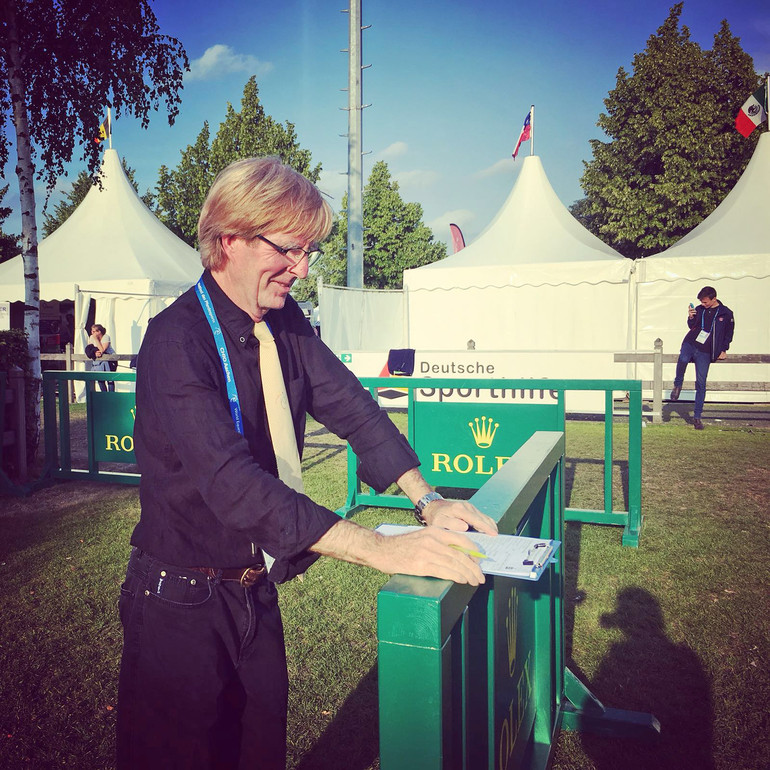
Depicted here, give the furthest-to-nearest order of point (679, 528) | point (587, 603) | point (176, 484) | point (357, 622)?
point (679, 528) → point (587, 603) → point (357, 622) → point (176, 484)

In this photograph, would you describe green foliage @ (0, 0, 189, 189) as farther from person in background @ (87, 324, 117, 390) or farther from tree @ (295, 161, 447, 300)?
tree @ (295, 161, 447, 300)

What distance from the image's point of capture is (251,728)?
1.69 m

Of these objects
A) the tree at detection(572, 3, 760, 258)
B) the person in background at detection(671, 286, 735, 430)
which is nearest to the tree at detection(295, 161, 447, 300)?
the tree at detection(572, 3, 760, 258)

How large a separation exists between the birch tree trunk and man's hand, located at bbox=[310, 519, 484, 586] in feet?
25.9

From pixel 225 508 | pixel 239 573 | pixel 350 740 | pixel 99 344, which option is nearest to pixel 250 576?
pixel 239 573

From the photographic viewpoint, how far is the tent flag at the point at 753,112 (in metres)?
15.2

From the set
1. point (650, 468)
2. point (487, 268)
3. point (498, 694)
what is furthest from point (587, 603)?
point (487, 268)

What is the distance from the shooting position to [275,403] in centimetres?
165

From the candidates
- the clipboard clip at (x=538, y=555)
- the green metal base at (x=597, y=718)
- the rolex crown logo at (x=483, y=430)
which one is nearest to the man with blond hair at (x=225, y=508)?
the clipboard clip at (x=538, y=555)

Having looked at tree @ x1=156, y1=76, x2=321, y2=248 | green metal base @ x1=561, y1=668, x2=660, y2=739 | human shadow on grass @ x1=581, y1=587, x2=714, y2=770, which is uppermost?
tree @ x1=156, y1=76, x2=321, y2=248

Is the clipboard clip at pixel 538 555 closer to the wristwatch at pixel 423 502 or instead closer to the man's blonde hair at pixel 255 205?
the wristwatch at pixel 423 502

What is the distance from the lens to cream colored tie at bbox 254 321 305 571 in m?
1.65

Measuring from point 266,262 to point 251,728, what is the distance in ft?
4.08

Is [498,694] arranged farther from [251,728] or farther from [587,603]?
[587,603]
